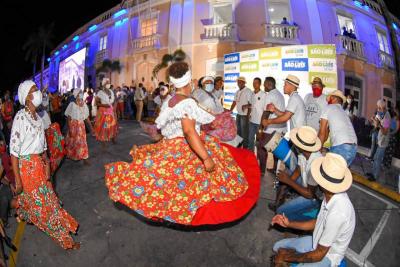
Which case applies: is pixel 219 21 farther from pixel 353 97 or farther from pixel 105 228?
pixel 105 228

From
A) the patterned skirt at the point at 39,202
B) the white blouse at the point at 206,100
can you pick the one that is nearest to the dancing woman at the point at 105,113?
the white blouse at the point at 206,100

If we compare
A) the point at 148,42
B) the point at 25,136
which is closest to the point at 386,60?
the point at 148,42

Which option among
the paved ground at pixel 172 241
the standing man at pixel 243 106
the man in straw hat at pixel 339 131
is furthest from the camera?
the standing man at pixel 243 106

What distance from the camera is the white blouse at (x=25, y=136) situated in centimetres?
326

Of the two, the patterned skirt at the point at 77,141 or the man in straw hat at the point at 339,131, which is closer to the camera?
the man in straw hat at the point at 339,131

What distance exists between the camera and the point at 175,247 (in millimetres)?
3791

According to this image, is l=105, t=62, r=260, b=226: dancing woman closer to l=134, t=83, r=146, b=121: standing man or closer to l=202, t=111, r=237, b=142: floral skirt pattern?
l=202, t=111, r=237, b=142: floral skirt pattern

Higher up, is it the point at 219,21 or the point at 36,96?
the point at 219,21

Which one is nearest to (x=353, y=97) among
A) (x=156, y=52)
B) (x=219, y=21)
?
(x=219, y=21)

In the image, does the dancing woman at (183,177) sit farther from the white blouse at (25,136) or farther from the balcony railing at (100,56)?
the balcony railing at (100,56)

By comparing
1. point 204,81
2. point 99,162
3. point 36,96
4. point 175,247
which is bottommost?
point 175,247

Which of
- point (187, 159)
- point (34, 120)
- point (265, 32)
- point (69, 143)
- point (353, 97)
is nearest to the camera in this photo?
point (187, 159)

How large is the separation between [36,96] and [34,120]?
0.28 metres

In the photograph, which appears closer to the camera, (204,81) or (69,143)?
(204,81)
